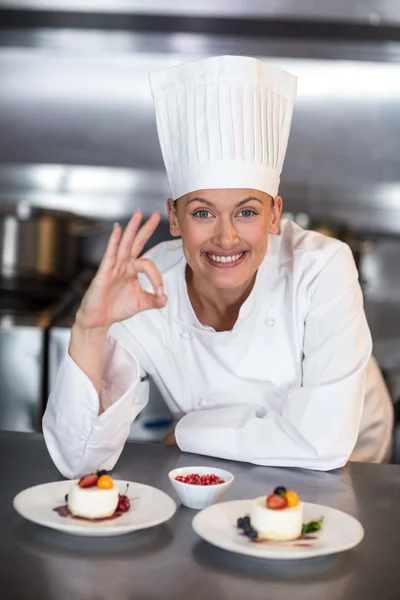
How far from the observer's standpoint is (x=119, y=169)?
409cm

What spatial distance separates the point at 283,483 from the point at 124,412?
354mm

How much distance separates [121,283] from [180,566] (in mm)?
691

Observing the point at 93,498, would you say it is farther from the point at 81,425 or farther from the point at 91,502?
the point at 81,425

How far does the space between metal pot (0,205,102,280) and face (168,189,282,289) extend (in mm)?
1990

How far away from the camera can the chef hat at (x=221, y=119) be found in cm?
198

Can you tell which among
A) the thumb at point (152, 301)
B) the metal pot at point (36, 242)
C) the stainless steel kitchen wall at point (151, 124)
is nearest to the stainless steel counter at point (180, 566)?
the thumb at point (152, 301)

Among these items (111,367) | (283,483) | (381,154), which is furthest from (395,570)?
(381,154)

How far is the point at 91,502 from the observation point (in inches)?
54.9

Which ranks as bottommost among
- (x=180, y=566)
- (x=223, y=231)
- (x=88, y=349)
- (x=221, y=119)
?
(x=180, y=566)

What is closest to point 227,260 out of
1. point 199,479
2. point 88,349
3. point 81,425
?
point 88,349

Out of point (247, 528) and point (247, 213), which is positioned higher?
point (247, 213)

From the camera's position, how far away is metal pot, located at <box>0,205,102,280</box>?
12.6 feet

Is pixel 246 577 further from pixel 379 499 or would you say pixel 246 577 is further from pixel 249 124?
pixel 249 124

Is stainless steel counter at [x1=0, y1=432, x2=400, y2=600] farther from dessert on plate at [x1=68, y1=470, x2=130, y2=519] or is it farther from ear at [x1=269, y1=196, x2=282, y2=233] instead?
ear at [x1=269, y1=196, x2=282, y2=233]
